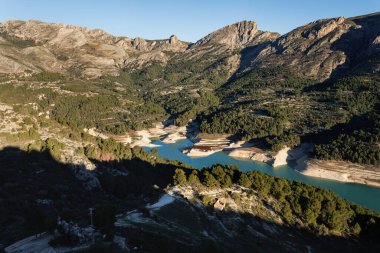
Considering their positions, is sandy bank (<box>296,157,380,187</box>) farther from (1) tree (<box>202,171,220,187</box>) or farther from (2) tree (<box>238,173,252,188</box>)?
(1) tree (<box>202,171,220,187</box>)

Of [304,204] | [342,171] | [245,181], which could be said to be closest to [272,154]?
[342,171]

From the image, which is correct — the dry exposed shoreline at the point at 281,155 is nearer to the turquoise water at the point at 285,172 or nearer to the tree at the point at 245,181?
the turquoise water at the point at 285,172

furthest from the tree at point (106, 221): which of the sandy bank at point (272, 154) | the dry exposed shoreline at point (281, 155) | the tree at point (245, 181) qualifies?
the sandy bank at point (272, 154)

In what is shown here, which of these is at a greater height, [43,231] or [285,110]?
[285,110]

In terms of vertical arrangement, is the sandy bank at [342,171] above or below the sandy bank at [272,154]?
below

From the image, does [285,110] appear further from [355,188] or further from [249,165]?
[355,188]

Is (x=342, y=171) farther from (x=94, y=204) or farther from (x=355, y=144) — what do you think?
(x=94, y=204)

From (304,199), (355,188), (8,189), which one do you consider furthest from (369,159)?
(8,189)
